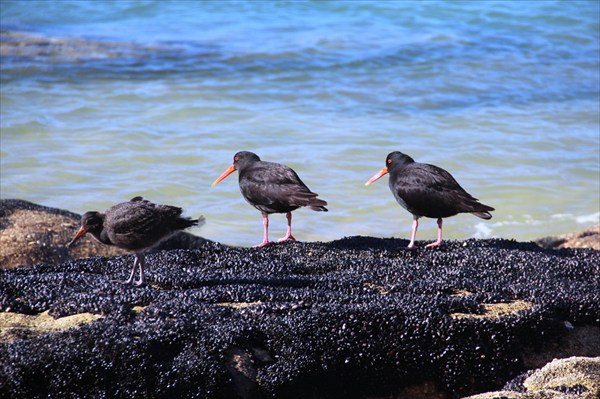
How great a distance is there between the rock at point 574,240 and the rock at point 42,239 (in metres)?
4.05

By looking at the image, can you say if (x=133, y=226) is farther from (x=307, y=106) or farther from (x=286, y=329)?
(x=307, y=106)

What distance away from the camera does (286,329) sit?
5254 millimetres

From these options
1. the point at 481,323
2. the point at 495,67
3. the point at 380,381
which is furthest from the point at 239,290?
the point at 495,67

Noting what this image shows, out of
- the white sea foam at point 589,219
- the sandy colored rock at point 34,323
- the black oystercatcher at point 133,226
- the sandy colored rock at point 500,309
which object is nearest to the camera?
the sandy colored rock at point 34,323

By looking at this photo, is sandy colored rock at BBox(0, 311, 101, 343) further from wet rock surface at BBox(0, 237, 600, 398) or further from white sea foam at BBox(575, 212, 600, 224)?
white sea foam at BBox(575, 212, 600, 224)

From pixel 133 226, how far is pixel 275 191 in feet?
6.42

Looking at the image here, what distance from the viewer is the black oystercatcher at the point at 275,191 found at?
7543 mm

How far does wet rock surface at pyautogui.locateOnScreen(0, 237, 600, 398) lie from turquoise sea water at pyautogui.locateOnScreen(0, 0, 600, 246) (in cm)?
491

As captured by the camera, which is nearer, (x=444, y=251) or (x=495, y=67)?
(x=444, y=251)

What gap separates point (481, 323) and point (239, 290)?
5.04 ft

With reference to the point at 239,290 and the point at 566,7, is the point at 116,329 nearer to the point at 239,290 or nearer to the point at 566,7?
the point at 239,290

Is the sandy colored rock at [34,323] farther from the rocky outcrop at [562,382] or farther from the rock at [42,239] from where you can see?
the rock at [42,239]

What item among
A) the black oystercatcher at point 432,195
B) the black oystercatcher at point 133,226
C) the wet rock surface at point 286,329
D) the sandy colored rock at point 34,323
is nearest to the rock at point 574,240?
the black oystercatcher at point 432,195

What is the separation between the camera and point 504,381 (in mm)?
5309
